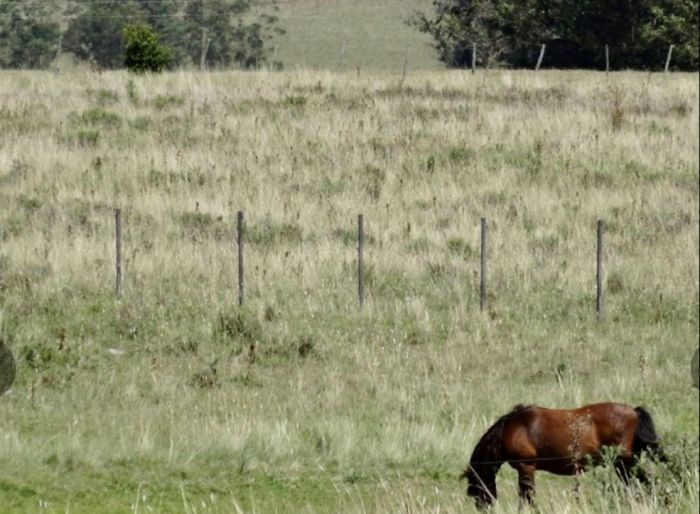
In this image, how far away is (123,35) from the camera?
37.0 meters

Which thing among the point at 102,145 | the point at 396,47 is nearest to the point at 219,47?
the point at 396,47

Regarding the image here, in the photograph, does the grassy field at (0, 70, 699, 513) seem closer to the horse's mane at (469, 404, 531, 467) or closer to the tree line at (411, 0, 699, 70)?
the horse's mane at (469, 404, 531, 467)

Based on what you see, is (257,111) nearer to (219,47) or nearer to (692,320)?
(219,47)

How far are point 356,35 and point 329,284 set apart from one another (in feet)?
55.4

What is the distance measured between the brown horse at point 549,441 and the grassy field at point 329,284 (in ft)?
0.92

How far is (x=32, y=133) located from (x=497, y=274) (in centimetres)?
1049

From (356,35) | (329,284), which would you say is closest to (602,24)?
(329,284)

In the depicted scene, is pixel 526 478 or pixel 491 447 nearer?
pixel 491 447

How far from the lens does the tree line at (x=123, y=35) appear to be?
37.4 metres

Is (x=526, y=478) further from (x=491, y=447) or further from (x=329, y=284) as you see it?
(x=329, y=284)

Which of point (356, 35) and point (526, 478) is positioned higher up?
point (356, 35)

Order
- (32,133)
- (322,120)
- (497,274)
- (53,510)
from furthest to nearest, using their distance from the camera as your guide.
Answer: (322,120)
(32,133)
(497,274)
(53,510)

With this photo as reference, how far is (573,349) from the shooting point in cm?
1471

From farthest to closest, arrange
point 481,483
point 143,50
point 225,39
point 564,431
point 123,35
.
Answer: point 225,39, point 123,35, point 143,50, point 564,431, point 481,483
